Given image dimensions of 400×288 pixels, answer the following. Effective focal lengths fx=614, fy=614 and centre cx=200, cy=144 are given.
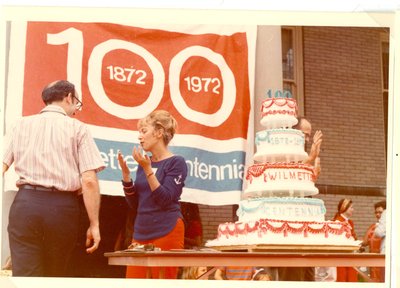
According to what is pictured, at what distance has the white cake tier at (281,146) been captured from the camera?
4.84 m

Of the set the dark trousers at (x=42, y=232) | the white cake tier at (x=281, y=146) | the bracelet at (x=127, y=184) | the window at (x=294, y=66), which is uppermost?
the window at (x=294, y=66)

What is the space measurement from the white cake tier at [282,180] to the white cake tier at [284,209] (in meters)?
0.10

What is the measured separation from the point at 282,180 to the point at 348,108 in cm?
195

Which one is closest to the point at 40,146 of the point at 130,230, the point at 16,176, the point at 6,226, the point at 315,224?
the point at 16,176

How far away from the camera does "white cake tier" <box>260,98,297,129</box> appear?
194 inches

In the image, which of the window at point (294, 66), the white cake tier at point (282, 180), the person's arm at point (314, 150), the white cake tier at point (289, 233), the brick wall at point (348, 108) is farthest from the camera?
the window at point (294, 66)

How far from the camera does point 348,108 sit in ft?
20.8

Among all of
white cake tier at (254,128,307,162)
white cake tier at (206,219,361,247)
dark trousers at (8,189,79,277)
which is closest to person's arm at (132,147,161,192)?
dark trousers at (8,189,79,277)

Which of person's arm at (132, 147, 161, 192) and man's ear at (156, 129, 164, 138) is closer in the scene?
person's arm at (132, 147, 161, 192)

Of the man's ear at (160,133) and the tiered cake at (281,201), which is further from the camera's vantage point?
the man's ear at (160,133)

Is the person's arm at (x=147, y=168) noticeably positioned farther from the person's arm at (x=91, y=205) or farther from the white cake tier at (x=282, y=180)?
the white cake tier at (x=282, y=180)

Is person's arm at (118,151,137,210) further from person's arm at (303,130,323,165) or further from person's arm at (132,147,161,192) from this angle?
person's arm at (303,130,323,165)

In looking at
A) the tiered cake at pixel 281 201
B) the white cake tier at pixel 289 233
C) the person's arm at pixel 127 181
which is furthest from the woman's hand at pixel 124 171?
the white cake tier at pixel 289 233

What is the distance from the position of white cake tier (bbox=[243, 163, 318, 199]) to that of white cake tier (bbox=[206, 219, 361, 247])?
269 millimetres
